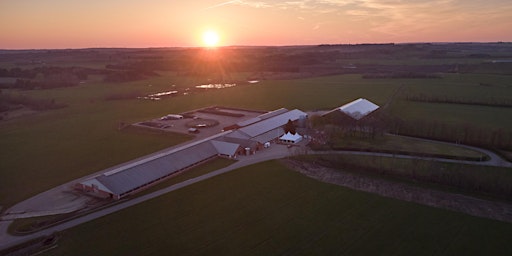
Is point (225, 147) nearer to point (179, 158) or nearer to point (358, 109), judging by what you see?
point (179, 158)

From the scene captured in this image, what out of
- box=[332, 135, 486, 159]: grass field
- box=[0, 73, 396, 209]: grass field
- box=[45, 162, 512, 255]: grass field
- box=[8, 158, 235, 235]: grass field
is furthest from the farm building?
box=[45, 162, 512, 255]: grass field

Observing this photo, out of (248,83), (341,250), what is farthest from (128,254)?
(248,83)

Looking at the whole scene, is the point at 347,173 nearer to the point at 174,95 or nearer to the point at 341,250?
the point at 341,250

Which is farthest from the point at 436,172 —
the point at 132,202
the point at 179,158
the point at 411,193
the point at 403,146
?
the point at 132,202

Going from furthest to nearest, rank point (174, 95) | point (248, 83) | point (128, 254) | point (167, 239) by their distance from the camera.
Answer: point (248, 83) → point (174, 95) → point (167, 239) → point (128, 254)

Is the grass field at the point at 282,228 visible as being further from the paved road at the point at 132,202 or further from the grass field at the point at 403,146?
the grass field at the point at 403,146
